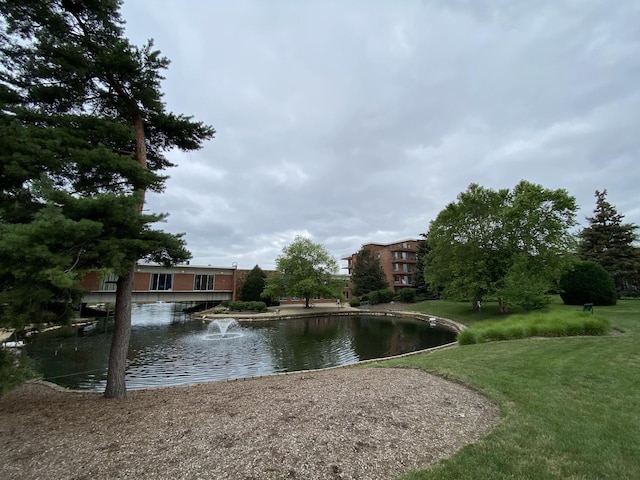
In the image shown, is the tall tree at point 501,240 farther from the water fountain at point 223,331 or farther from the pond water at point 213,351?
the water fountain at point 223,331

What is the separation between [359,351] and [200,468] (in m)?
13.5

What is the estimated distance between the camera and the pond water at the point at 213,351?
1195 cm

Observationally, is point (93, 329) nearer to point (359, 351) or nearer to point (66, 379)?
point (66, 379)

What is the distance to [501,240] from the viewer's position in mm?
24562

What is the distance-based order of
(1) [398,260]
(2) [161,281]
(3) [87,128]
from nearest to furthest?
1. (3) [87,128]
2. (2) [161,281]
3. (1) [398,260]

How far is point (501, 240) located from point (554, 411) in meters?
22.7

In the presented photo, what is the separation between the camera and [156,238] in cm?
623

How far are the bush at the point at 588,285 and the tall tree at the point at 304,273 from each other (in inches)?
949

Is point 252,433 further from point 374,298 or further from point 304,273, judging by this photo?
point 374,298

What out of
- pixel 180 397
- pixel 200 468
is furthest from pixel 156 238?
pixel 200 468

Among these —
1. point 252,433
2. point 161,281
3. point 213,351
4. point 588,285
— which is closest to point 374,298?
point 588,285

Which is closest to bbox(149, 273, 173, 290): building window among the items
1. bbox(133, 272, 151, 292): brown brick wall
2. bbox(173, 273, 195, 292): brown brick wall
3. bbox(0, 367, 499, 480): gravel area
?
bbox(133, 272, 151, 292): brown brick wall

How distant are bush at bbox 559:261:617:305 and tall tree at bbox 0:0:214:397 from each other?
28.2 metres

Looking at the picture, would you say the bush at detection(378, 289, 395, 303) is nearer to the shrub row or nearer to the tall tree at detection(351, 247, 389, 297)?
the tall tree at detection(351, 247, 389, 297)
